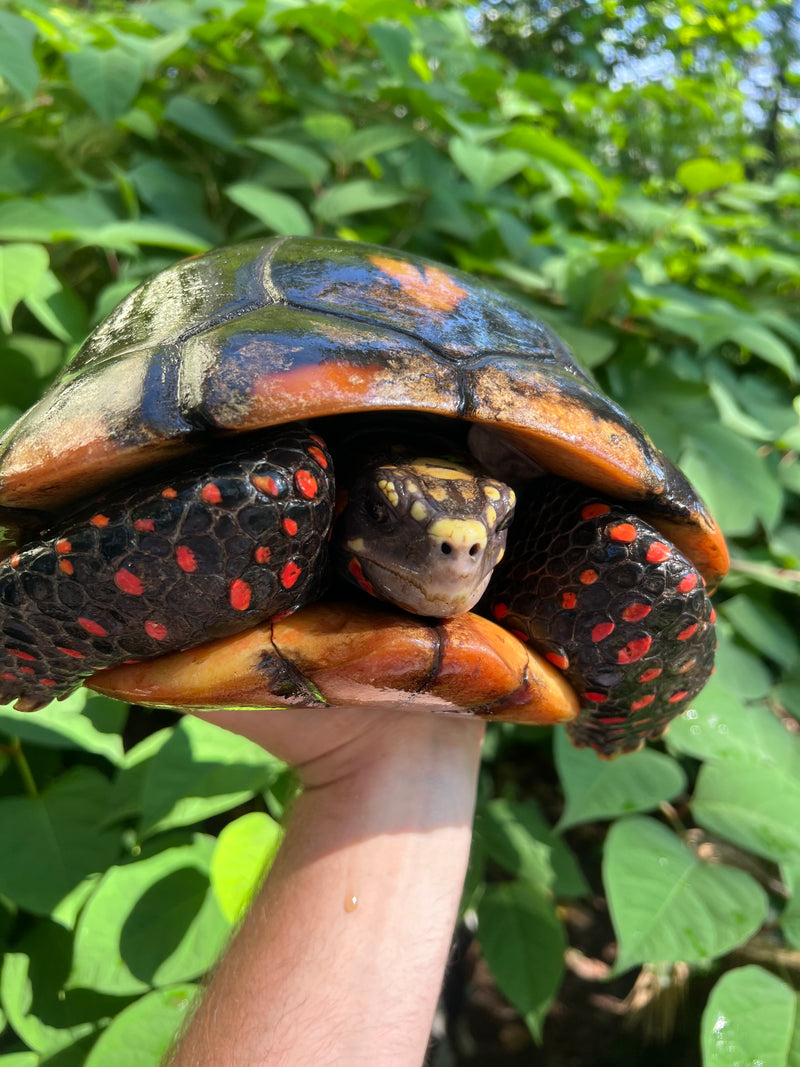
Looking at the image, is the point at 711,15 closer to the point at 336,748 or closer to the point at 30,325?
the point at 30,325

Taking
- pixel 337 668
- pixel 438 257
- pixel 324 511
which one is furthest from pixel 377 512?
pixel 438 257

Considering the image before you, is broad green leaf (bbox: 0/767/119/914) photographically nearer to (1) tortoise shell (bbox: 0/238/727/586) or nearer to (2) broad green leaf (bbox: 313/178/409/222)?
(1) tortoise shell (bbox: 0/238/727/586)

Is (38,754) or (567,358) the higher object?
(567,358)

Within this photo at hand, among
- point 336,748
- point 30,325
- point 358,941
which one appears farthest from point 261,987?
point 30,325

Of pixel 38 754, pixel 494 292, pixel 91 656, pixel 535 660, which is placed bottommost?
pixel 38 754

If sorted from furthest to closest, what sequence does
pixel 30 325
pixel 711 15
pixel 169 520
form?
pixel 711 15 → pixel 30 325 → pixel 169 520

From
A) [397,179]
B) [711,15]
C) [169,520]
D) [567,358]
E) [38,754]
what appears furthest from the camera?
[711,15]

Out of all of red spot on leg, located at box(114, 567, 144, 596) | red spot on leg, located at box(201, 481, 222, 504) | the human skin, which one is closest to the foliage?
the human skin

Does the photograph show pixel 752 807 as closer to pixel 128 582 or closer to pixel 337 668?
pixel 337 668
